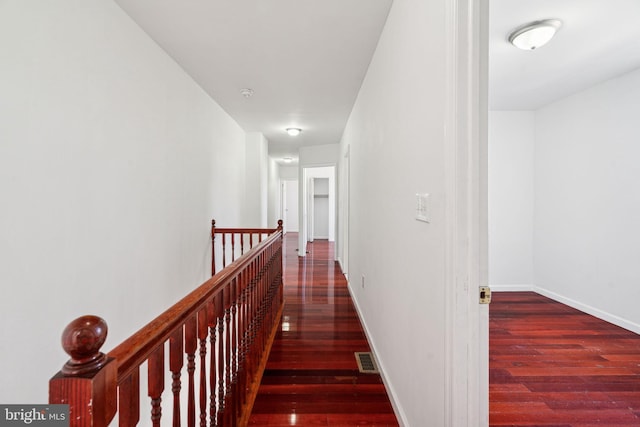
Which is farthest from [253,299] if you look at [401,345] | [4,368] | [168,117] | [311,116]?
[311,116]

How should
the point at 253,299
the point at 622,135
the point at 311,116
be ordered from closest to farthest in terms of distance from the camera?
1. the point at 253,299
2. the point at 622,135
3. the point at 311,116

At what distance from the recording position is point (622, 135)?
2.95 metres

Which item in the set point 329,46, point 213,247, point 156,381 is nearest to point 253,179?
point 213,247

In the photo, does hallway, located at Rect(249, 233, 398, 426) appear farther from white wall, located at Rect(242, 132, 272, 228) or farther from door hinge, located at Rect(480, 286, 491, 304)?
white wall, located at Rect(242, 132, 272, 228)

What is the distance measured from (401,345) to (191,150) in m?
2.66

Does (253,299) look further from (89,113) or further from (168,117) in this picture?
(168,117)

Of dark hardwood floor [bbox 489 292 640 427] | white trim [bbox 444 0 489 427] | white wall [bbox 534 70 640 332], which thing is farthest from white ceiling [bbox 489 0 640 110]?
dark hardwood floor [bbox 489 292 640 427]

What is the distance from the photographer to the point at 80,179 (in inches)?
66.0

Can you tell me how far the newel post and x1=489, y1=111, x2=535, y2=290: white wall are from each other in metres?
4.37

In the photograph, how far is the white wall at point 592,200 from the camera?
2.88 m

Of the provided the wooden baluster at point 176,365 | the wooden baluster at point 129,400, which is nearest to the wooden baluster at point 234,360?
the wooden baluster at point 176,365

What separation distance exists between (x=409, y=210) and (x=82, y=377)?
1.40 metres

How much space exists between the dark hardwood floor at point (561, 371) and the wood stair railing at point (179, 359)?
1.44 meters

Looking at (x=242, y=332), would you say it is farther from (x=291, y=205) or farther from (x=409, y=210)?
(x=291, y=205)
